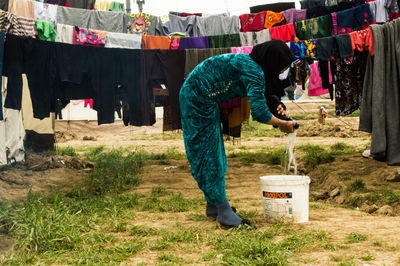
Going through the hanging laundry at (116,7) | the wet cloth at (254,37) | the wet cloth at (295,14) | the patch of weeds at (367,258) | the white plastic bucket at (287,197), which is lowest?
Result: the patch of weeds at (367,258)

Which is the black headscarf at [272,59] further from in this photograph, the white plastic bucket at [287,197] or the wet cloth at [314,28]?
the wet cloth at [314,28]

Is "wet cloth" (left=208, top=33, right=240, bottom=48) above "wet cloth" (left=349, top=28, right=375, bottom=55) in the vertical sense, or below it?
above

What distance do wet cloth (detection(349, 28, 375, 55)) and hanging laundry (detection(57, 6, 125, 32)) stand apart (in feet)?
15.8

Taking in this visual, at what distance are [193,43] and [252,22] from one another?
1.70 metres

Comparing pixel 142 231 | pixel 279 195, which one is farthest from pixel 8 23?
pixel 279 195

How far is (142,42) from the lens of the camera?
7.35 metres

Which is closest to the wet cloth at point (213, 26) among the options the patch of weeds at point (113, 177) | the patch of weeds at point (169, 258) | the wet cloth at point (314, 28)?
the wet cloth at point (314, 28)

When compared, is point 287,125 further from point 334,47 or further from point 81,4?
point 81,4

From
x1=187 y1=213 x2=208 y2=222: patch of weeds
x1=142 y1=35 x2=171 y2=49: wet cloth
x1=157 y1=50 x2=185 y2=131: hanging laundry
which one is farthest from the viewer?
x1=142 y1=35 x2=171 y2=49: wet cloth

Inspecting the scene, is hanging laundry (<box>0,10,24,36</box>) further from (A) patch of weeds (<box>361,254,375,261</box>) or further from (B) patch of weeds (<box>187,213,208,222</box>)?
(A) patch of weeds (<box>361,254,375,261</box>)

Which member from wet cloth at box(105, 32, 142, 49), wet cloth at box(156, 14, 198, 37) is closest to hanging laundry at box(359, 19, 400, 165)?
wet cloth at box(105, 32, 142, 49)

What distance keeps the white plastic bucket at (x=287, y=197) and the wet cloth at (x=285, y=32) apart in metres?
4.98

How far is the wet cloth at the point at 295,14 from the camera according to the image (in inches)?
324

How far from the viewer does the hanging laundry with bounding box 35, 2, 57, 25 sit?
23.1 ft
